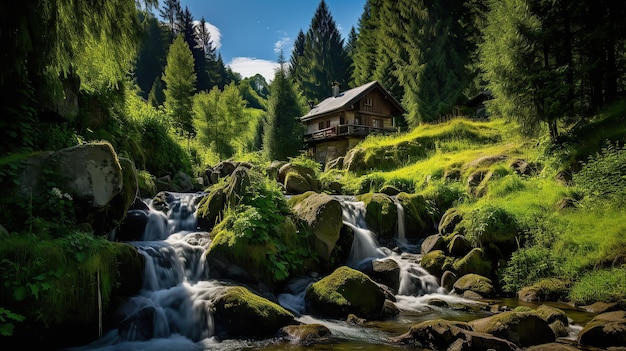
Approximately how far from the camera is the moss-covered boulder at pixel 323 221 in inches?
417

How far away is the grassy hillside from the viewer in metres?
8.90

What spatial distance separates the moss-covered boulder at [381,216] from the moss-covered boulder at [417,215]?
0.53 m

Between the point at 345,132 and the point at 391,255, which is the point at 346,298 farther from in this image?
the point at 345,132

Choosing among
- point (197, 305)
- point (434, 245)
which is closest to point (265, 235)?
point (197, 305)

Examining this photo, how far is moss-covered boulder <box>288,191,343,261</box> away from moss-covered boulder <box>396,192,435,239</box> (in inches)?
178

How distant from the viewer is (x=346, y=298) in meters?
8.16

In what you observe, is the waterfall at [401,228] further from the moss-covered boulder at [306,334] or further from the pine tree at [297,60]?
the pine tree at [297,60]

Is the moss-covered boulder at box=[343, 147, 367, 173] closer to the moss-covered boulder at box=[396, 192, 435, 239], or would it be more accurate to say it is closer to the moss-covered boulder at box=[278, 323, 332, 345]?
the moss-covered boulder at box=[396, 192, 435, 239]

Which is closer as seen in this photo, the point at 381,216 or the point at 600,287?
the point at 600,287

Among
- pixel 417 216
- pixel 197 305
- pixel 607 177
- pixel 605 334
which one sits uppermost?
pixel 607 177

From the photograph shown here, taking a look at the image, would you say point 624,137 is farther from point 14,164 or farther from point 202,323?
point 14,164

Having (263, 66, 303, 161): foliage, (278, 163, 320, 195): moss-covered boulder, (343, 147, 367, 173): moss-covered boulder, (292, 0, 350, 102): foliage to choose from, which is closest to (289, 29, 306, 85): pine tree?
(292, 0, 350, 102): foliage

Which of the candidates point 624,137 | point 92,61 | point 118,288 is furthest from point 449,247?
point 92,61

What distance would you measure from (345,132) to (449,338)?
29.7m
